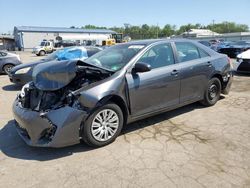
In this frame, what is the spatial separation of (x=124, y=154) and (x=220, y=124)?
2.05 meters

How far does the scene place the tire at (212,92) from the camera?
5.32 m

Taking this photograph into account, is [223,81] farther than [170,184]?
Yes

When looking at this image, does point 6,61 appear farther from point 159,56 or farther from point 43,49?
point 43,49

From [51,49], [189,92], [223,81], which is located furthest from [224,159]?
[51,49]

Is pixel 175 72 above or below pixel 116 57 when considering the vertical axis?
below

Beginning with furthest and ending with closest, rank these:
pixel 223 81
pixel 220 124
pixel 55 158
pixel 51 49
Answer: pixel 51 49 < pixel 223 81 < pixel 220 124 < pixel 55 158

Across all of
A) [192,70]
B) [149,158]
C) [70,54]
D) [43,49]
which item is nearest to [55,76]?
[149,158]

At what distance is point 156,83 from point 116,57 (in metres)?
0.87

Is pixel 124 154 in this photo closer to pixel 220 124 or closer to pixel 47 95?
pixel 47 95

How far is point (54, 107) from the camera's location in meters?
3.39

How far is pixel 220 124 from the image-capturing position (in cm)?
450

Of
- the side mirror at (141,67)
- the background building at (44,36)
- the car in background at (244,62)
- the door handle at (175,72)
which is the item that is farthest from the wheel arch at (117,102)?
the background building at (44,36)

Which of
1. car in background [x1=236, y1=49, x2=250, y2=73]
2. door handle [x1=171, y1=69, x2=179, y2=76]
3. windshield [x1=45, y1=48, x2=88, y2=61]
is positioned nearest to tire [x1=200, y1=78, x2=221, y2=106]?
door handle [x1=171, y1=69, x2=179, y2=76]

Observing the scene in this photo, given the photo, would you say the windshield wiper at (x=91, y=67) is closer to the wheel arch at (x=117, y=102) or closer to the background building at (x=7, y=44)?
the wheel arch at (x=117, y=102)
